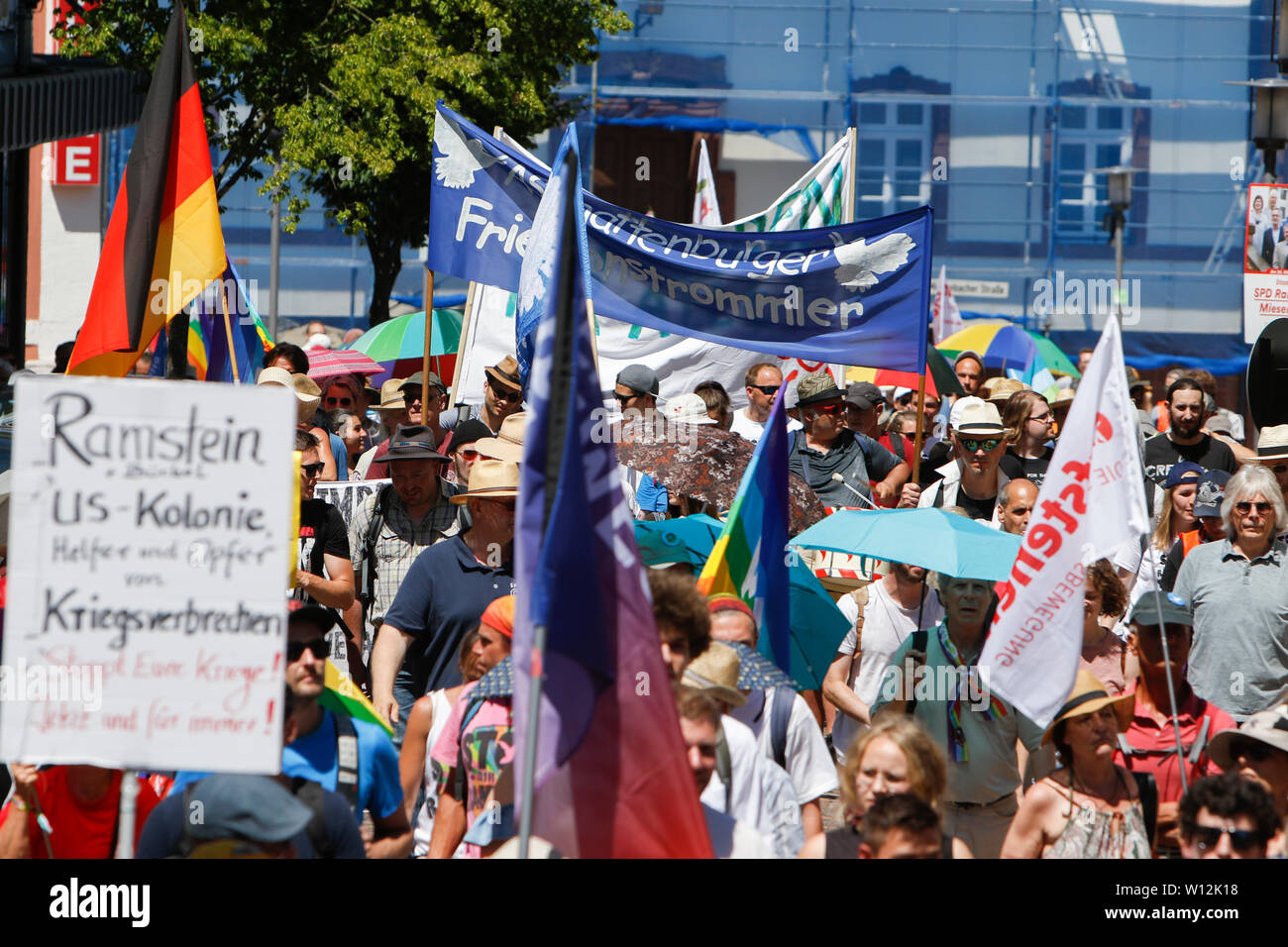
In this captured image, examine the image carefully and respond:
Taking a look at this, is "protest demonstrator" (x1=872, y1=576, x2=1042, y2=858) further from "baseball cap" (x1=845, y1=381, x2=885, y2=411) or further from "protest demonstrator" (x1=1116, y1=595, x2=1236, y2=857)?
"baseball cap" (x1=845, y1=381, x2=885, y2=411)

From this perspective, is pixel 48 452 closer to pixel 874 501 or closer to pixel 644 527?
pixel 644 527

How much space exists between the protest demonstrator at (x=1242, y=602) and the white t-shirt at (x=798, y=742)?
2127mm

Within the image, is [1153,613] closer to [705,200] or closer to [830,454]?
[830,454]

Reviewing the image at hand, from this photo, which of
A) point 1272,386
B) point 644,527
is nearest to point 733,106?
point 1272,386

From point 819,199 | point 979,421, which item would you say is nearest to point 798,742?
point 979,421

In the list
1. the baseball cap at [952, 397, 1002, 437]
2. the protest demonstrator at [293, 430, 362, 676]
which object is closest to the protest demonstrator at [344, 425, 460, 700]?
the protest demonstrator at [293, 430, 362, 676]

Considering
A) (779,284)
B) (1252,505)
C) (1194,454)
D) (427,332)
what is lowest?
(1252,505)

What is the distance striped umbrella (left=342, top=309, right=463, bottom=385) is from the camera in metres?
13.2

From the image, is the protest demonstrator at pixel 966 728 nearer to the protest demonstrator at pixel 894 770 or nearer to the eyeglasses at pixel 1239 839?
the protest demonstrator at pixel 894 770

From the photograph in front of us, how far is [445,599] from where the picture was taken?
623cm

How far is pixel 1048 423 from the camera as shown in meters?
9.58

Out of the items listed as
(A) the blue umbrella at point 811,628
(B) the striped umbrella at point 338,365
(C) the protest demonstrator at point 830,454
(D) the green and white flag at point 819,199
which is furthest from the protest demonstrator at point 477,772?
(D) the green and white flag at point 819,199

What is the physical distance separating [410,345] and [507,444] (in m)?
6.38
